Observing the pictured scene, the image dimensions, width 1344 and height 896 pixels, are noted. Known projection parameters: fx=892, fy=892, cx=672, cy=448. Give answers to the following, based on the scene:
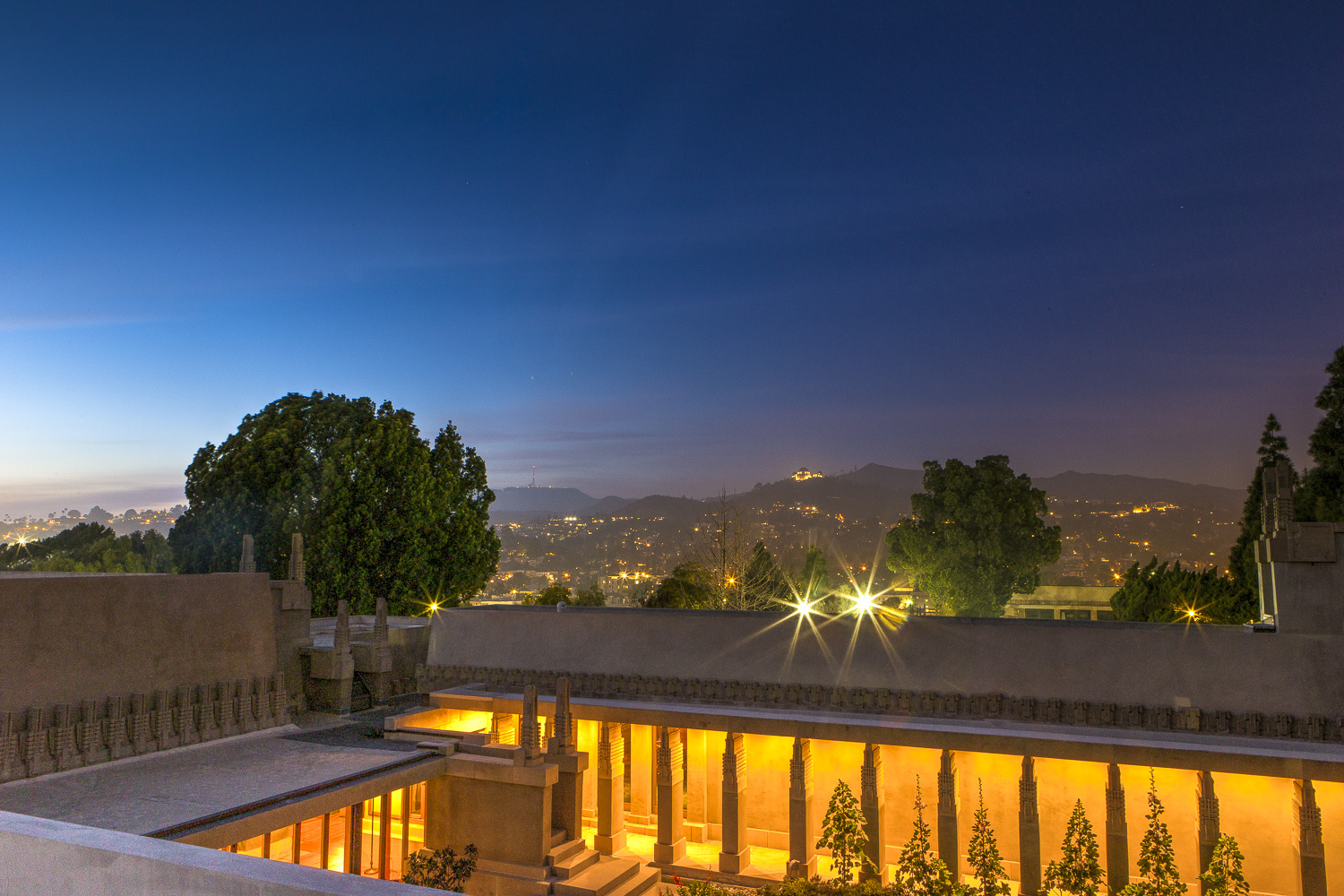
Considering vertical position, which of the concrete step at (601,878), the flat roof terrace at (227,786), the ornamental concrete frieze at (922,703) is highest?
the ornamental concrete frieze at (922,703)

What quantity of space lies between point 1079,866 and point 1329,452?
21125 millimetres

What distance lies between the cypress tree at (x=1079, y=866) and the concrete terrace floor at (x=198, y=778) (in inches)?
445

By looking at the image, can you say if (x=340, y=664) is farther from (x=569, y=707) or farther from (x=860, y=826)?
(x=860, y=826)

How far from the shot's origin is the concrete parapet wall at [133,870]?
3818 millimetres

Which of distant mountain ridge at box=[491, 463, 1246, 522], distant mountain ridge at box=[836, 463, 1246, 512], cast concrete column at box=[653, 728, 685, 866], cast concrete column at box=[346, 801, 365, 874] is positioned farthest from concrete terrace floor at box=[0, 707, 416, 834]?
distant mountain ridge at box=[836, 463, 1246, 512]

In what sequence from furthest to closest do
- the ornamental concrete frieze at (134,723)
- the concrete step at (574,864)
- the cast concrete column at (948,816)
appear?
the concrete step at (574,864), the cast concrete column at (948,816), the ornamental concrete frieze at (134,723)

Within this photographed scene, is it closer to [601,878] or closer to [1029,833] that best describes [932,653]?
[1029,833]

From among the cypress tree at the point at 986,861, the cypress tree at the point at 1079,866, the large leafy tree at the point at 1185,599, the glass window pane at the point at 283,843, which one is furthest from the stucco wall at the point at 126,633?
the large leafy tree at the point at 1185,599

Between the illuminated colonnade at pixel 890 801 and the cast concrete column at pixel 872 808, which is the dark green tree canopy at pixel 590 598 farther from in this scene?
the cast concrete column at pixel 872 808

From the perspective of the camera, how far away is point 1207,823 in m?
14.6

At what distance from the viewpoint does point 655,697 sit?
1992 centimetres

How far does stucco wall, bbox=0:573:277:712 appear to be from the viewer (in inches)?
594

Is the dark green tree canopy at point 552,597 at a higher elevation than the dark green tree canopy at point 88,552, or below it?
below

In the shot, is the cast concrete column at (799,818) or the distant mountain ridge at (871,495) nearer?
the cast concrete column at (799,818)
